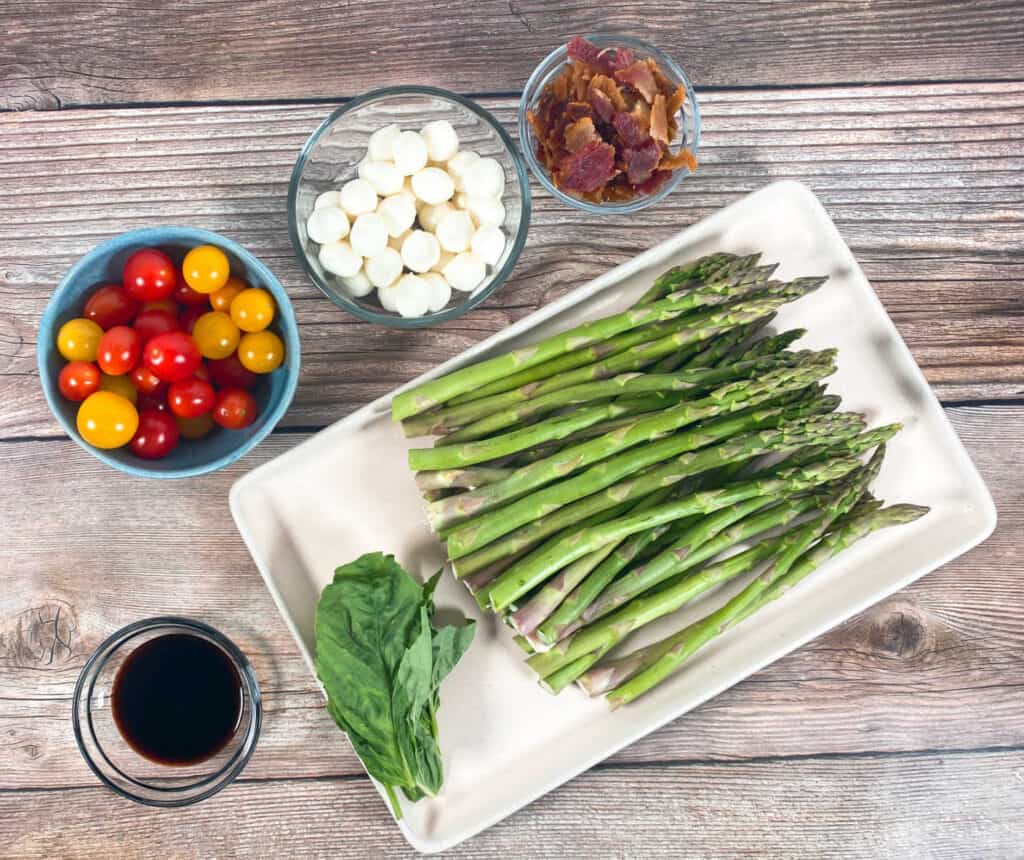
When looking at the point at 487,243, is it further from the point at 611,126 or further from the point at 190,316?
the point at 190,316

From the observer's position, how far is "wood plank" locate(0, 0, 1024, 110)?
164 cm

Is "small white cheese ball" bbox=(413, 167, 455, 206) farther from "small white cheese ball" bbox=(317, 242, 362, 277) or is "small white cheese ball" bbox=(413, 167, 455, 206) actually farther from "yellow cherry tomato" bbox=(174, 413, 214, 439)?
"yellow cherry tomato" bbox=(174, 413, 214, 439)

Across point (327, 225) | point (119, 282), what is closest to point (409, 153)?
point (327, 225)

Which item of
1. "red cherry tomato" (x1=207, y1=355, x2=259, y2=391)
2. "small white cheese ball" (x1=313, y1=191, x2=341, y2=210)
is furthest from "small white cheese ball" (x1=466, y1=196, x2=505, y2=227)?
"red cherry tomato" (x1=207, y1=355, x2=259, y2=391)

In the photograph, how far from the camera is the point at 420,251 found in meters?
1.48

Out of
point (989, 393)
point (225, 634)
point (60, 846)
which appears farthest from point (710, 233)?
point (60, 846)

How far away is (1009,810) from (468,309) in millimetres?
1279

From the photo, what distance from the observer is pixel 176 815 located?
1588 millimetres

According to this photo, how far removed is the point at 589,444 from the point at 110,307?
29.4 inches

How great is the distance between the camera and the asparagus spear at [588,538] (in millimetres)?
1403

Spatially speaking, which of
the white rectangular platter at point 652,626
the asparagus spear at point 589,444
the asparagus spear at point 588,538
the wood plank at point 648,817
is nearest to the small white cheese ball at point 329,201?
the white rectangular platter at point 652,626

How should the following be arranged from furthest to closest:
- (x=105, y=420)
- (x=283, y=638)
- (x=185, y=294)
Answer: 1. (x=283, y=638)
2. (x=185, y=294)
3. (x=105, y=420)

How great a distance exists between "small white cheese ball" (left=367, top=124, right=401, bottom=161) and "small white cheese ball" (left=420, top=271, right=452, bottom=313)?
0.20 meters

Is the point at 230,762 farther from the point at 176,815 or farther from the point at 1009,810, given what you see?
the point at 1009,810
